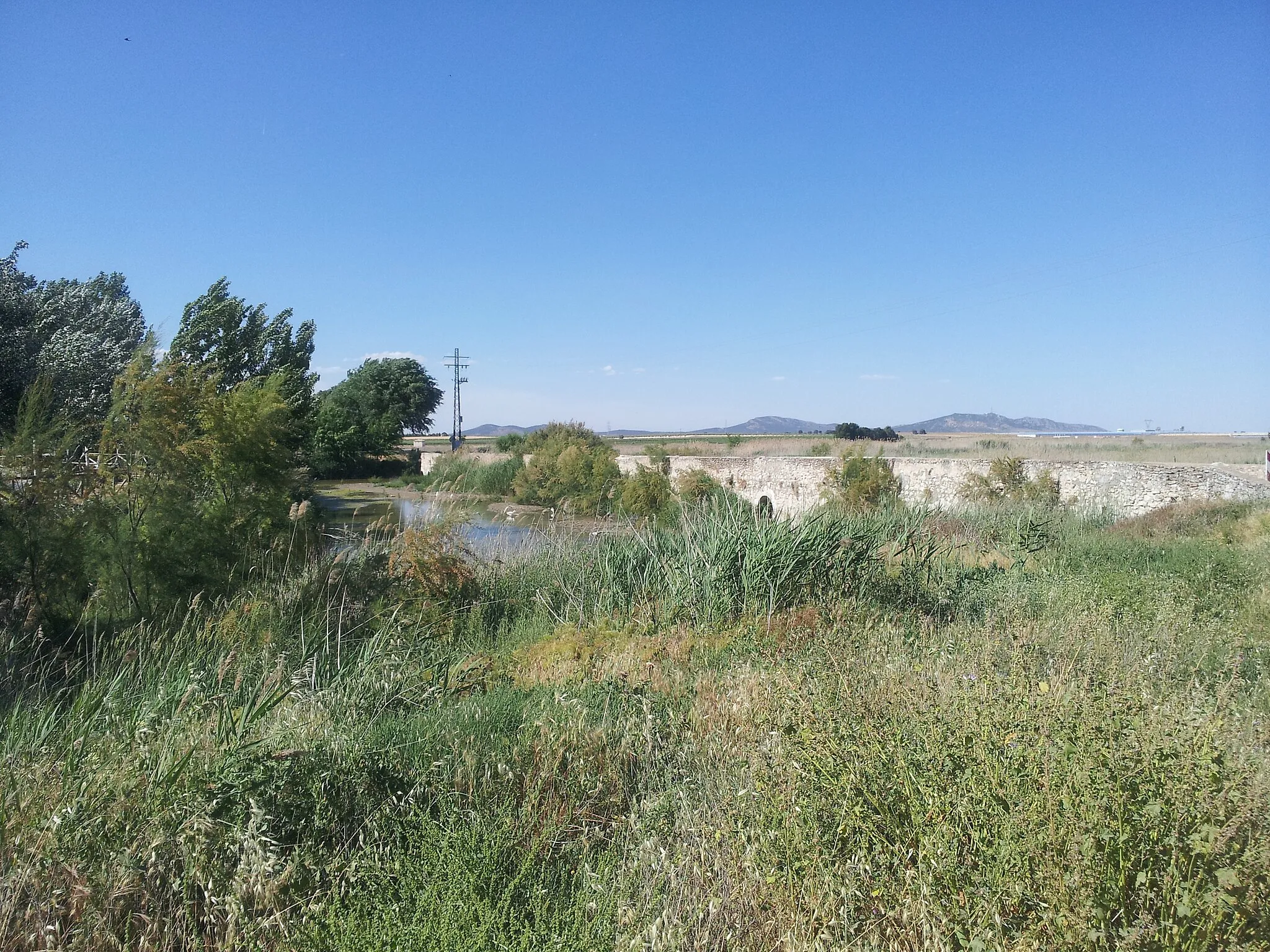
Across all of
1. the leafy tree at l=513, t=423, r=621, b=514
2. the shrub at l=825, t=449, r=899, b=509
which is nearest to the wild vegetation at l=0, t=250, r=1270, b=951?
the shrub at l=825, t=449, r=899, b=509

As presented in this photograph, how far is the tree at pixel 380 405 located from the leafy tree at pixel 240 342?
17.7m

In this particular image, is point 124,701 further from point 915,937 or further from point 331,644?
point 915,937

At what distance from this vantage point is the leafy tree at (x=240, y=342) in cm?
1324

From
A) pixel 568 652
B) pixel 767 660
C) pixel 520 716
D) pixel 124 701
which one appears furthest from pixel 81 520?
A: pixel 767 660

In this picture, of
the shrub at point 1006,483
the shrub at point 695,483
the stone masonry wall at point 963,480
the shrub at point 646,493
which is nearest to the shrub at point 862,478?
the stone masonry wall at point 963,480

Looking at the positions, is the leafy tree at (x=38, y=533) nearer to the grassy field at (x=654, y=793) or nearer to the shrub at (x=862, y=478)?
the grassy field at (x=654, y=793)

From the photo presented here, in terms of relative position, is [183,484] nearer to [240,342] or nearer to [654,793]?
[654,793]

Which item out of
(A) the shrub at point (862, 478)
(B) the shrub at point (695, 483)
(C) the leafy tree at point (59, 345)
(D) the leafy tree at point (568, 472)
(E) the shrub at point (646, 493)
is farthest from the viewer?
(D) the leafy tree at point (568, 472)

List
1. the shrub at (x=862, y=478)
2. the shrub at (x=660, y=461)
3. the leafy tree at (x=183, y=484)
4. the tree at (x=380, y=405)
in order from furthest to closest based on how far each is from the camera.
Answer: the tree at (x=380, y=405)
the shrub at (x=660, y=461)
the shrub at (x=862, y=478)
the leafy tree at (x=183, y=484)

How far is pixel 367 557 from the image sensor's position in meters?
7.62

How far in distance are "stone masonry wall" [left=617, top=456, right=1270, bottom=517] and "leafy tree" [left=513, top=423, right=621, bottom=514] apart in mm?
1617

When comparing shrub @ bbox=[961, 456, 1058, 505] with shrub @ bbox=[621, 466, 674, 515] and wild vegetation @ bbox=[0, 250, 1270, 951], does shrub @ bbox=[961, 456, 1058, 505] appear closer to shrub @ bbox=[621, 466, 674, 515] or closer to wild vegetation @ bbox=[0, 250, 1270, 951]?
shrub @ bbox=[621, 466, 674, 515]

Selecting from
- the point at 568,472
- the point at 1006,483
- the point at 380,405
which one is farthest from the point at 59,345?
the point at 380,405

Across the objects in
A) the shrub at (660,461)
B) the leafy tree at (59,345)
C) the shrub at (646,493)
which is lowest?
the shrub at (646,493)
